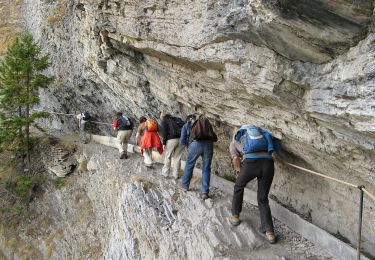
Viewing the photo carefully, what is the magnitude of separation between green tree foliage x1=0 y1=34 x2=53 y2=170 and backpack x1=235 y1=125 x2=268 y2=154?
11.4 m

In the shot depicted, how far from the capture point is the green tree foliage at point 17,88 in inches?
619

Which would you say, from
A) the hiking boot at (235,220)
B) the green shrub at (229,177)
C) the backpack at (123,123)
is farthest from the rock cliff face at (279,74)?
the hiking boot at (235,220)

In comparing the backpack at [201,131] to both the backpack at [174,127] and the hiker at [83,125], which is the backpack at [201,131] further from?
the hiker at [83,125]

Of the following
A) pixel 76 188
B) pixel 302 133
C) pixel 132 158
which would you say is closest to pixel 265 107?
pixel 302 133

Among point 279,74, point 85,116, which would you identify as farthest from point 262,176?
point 85,116

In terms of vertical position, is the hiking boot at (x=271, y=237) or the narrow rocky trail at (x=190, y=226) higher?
the hiking boot at (x=271, y=237)

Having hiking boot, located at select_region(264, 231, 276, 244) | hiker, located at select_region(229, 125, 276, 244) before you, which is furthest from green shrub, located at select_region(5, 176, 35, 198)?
hiking boot, located at select_region(264, 231, 276, 244)

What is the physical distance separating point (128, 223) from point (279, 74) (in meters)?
6.15

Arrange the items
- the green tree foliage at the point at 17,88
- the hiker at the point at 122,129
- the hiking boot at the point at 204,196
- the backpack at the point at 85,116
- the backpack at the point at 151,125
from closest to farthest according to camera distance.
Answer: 1. the hiking boot at the point at 204,196
2. the backpack at the point at 151,125
3. the hiker at the point at 122,129
4. the green tree foliage at the point at 17,88
5. the backpack at the point at 85,116

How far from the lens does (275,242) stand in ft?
24.2

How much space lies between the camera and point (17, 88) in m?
15.9

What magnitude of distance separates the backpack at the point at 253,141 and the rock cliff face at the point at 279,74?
1.62ft

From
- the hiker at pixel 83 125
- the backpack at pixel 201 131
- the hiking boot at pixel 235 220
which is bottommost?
the hiker at pixel 83 125

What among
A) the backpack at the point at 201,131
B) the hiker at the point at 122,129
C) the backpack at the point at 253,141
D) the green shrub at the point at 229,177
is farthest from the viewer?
the hiker at the point at 122,129
